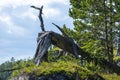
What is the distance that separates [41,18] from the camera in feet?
63.4

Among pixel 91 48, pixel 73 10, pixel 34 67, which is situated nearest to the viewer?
pixel 34 67

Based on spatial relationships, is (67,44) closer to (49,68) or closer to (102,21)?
(49,68)

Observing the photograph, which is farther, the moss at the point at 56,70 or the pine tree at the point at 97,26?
the pine tree at the point at 97,26

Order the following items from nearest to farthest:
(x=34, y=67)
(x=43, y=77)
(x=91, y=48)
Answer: (x=43, y=77) < (x=34, y=67) < (x=91, y=48)

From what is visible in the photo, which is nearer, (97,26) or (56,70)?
(56,70)

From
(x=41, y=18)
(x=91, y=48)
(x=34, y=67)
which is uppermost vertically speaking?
(x=41, y=18)

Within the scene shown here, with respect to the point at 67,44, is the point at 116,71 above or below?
below

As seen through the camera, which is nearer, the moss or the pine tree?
the moss

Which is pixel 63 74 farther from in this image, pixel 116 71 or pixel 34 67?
pixel 116 71

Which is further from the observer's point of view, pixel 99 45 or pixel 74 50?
pixel 99 45

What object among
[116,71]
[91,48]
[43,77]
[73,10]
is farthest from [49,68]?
[73,10]

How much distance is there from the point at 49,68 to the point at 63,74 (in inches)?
25.5

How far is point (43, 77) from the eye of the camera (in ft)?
45.3

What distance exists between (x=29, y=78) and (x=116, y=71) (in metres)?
5.82
